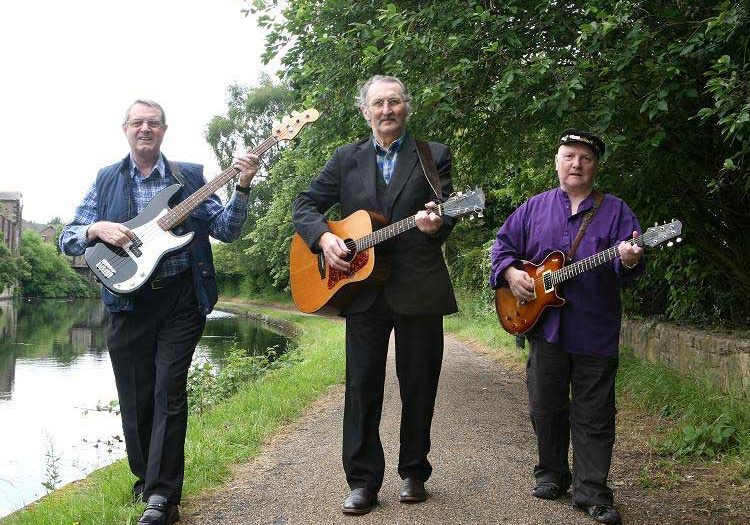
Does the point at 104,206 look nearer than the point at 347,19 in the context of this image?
Yes

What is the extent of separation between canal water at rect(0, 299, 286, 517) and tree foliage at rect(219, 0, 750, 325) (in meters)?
4.80

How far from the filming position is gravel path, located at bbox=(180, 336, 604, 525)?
3.87m

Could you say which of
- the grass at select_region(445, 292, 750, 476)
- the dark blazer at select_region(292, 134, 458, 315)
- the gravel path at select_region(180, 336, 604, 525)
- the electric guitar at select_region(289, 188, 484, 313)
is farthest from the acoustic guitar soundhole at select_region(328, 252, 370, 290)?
the grass at select_region(445, 292, 750, 476)

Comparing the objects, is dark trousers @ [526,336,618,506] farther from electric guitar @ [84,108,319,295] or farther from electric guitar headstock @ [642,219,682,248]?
electric guitar @ [84,108,319,295]

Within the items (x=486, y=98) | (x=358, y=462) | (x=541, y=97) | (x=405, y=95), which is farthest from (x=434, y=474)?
(x=486, y=98)

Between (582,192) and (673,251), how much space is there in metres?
4.18

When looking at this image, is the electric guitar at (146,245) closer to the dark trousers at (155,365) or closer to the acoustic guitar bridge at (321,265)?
the dark trousers at (155,365)

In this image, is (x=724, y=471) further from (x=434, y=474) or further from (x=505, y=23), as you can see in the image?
(x=505, y=23)

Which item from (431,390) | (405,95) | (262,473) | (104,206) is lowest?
(262,473)

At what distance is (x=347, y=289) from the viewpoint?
394 cm

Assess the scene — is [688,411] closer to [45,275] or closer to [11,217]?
[45,275]

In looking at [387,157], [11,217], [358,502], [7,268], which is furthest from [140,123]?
[11,217]

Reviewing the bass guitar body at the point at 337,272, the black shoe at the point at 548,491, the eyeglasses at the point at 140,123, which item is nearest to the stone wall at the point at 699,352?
the black shoe at the point at 548,491

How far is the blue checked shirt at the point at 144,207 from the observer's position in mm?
4039
